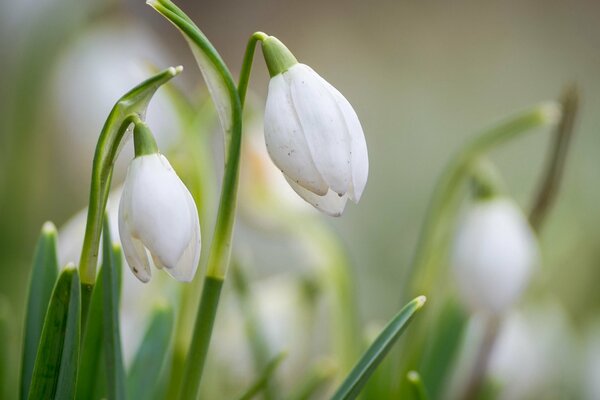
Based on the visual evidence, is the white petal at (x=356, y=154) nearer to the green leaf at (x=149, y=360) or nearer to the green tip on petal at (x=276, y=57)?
the green tip on petal at (x=276, y=57)

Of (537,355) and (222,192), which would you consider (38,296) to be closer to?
(222,192)

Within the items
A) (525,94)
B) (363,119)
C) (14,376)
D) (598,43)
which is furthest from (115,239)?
(598,43)

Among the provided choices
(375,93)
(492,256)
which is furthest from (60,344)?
(375,93)

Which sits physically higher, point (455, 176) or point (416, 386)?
point (455, 176)

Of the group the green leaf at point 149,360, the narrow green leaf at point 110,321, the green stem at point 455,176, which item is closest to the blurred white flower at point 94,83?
the green stem at point 455,176

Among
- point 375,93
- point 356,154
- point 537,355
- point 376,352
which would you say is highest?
point 375,93

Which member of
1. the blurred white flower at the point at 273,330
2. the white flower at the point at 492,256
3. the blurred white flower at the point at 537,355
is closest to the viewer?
the white flower at the point at 492,256
